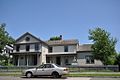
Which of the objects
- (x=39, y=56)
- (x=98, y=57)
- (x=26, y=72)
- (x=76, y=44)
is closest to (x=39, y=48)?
(x=39, y=56)

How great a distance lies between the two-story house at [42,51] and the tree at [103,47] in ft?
31.2

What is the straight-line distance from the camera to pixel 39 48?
174ft

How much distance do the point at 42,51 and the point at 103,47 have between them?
58.9 ft

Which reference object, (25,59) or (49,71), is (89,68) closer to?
(49,71)

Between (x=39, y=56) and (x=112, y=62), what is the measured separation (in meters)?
20.4

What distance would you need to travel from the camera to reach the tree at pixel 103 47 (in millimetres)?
40688

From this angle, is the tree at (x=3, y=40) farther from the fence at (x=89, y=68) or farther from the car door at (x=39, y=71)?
the car door at (x=39, y=71)

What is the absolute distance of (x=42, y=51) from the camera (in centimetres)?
5316

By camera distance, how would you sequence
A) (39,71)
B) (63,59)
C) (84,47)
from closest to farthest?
(39,71) → (84,47) → (63,59)

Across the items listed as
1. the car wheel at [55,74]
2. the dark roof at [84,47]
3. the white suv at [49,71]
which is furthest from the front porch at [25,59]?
the car wheel at [55,74]

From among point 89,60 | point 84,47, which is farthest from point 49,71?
point 84,47

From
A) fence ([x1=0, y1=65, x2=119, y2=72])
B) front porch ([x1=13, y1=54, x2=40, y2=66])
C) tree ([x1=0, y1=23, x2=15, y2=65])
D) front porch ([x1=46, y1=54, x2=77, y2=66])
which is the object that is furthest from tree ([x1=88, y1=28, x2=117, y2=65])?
tree ([x1=0, y1=23, x2=15, y2=65])

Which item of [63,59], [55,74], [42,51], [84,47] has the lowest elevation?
[55,74]

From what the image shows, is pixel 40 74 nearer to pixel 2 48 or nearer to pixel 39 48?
pixel 39 48
